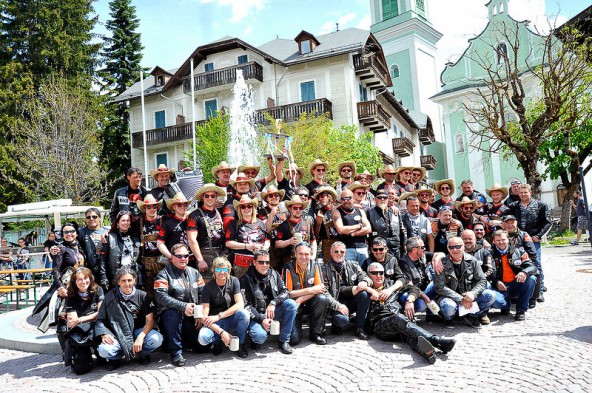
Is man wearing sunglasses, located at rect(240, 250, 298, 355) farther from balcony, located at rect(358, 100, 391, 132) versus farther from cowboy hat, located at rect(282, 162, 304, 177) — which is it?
balcony, located at rect(358, 100, 391, 132)

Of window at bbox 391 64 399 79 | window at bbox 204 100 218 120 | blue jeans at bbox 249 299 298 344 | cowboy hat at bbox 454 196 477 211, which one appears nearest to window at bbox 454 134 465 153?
window at bbox 391 64 399 79

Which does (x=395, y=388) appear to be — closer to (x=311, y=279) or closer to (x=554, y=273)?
(x=311, y=279)

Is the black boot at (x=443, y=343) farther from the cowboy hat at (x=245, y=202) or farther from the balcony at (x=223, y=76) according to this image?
the balcony at (x=223, y=76)

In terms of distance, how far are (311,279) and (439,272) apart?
1.94 metres

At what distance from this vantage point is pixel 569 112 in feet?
69.4

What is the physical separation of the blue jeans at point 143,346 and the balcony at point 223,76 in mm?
27601

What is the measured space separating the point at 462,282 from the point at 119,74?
129 feet

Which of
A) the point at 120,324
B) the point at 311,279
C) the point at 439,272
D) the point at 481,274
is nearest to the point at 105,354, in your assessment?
the point at 120,324

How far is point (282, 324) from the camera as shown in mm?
6766

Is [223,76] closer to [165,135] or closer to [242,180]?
[165,135]

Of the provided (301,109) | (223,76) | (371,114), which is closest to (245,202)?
(301,109)

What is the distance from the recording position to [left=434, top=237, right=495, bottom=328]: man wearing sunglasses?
736 centimetres

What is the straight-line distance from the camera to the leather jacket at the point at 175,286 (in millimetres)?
6445

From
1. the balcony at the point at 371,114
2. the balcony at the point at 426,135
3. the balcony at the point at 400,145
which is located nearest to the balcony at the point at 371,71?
the balcony at the point at 371,114
